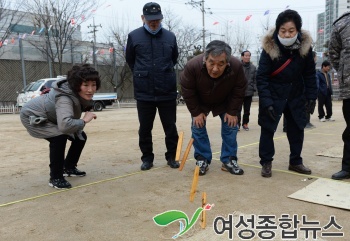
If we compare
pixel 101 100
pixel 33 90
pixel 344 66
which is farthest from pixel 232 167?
pixel 101 100

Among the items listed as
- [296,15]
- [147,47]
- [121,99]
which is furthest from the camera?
[121,99]

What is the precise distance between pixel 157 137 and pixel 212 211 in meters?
3.94

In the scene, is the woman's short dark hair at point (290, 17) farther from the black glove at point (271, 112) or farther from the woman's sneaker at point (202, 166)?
the woman's sneaker at point (202, 166)

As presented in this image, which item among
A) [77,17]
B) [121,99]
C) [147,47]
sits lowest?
[121,99]

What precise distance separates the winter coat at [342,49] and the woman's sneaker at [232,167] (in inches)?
49.7

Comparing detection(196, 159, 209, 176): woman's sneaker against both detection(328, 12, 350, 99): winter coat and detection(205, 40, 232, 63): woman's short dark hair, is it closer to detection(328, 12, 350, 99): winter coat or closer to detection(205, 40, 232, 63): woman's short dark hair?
detection(205, 40, 232, 63): woman's short dark hair

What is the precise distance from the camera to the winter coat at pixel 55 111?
10.1 feet

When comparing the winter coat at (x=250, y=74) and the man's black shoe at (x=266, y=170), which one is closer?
the man's black shoe at (x=266, y=170)

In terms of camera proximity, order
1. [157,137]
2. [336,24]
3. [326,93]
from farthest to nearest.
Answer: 1. [326,93]
2. [157,137]
3. [336,24]

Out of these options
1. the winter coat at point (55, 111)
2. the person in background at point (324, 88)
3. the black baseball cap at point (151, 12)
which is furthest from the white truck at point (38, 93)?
→ the winter coat at point (55, 111)

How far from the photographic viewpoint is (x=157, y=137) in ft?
21.2

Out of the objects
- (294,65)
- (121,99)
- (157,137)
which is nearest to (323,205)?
(294,65)

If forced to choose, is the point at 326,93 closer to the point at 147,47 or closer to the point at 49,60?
the point at 147,47

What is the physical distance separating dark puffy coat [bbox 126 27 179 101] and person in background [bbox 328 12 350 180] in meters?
1.78
